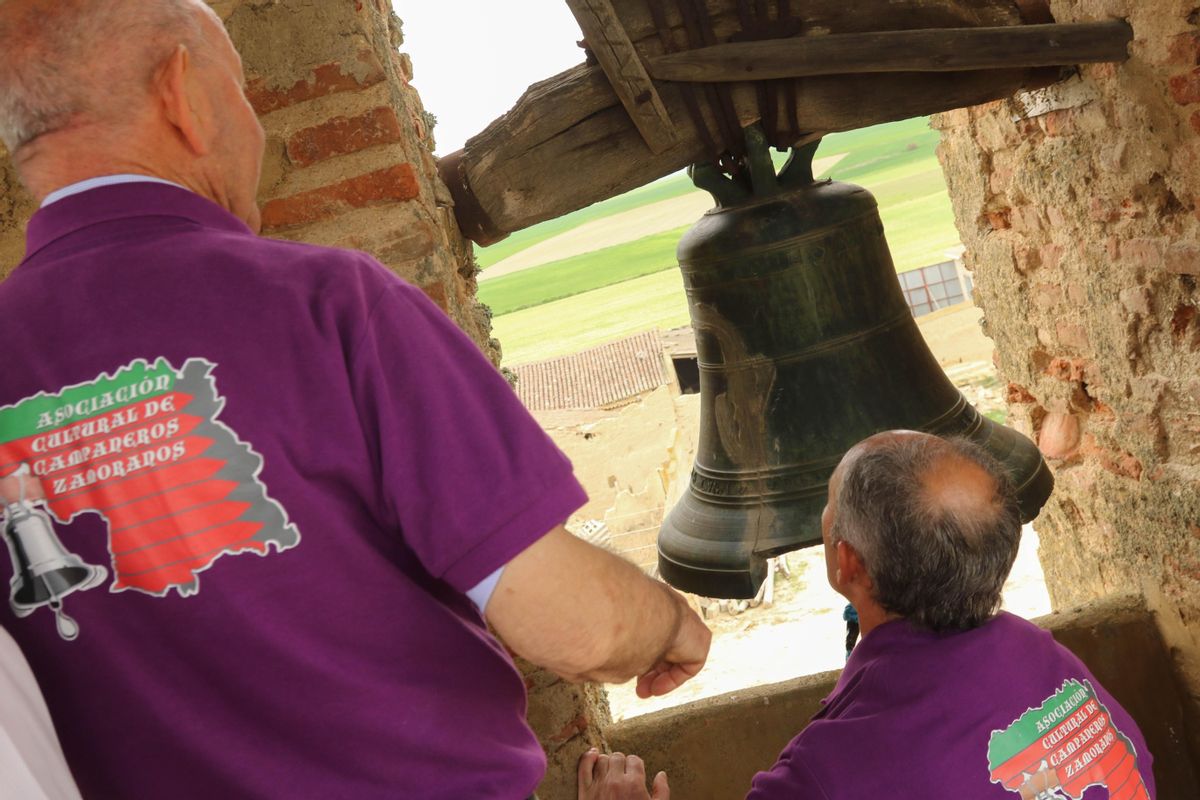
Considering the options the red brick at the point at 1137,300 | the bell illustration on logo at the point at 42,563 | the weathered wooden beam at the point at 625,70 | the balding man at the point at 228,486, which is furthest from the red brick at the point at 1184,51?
the bell illustration on logo at the point at 42,563

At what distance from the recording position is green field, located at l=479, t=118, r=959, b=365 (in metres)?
33.0

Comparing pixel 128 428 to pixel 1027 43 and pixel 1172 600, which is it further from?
pixel 1172 600

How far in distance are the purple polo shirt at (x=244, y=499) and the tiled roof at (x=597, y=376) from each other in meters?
21.3

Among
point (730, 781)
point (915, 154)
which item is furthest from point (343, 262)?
point (915, 154)

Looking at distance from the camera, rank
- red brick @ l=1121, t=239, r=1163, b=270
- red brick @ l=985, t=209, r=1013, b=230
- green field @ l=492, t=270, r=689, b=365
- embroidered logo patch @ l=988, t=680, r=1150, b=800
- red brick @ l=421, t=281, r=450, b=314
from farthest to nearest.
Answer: green field @ l=492, t=270, r=689, b=365
red brick @ l=985, t=209, r=1013, b=230
red brick @ l=1121, t=239, r=1163, b=270
red brick @ l=421, t=281, r=450, b=314
embroidered logo patch @ l=988, t=680, r=1150, b=800

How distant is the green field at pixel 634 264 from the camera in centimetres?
3303

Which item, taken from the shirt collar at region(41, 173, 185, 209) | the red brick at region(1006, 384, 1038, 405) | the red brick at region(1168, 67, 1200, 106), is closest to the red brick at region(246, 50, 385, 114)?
the shirt collar at region(41, 173, 185, 209)

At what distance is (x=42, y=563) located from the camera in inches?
41.2

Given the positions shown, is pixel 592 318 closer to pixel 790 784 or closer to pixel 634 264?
pixel 634 264

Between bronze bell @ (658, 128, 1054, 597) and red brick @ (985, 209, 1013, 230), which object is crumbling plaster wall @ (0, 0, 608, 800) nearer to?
bronze bell @ (658, 128, 1054, 597)

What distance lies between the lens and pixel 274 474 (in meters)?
1.02

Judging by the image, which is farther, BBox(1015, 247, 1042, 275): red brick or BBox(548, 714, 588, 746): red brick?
BBox(1015, 247, 1042, 275): red brick

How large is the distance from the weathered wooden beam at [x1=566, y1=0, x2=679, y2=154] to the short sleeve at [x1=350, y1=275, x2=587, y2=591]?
1130 millimetres

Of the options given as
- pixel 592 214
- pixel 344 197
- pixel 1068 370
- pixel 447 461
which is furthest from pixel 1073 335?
pixel 592 214
